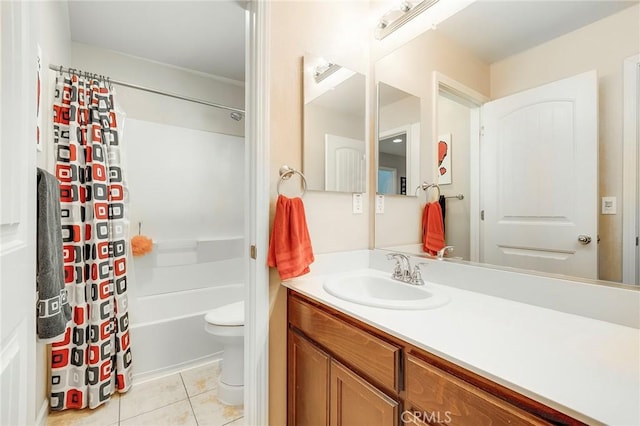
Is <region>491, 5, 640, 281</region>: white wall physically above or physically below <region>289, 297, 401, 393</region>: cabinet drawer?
above

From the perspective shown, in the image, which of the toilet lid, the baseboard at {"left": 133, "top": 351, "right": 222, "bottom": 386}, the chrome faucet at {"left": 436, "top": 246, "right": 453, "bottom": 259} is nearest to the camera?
the chrome faucet at {"left": 436, "top": 246, "right": 453, "bottom": 259}

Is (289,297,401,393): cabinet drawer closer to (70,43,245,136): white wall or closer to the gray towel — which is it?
the gray towel

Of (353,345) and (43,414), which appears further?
(43,414)

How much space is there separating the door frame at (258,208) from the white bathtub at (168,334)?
3.44ft

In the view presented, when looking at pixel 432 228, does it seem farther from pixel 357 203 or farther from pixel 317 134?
pixel 317 134

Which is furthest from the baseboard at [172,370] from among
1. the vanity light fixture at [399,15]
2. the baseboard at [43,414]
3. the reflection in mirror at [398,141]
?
the vanity light fixture at [399,15]

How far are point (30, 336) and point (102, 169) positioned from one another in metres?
1.45

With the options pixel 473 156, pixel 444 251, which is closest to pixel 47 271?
pixel 444 251

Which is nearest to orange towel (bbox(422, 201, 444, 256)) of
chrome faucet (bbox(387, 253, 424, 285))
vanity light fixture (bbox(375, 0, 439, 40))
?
chrome faucet (bbox(387, 253, 424, 285))

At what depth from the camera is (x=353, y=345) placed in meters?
0.94

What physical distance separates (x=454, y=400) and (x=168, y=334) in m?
2.10

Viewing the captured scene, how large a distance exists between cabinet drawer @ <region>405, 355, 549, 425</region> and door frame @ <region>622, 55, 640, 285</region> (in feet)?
2.08

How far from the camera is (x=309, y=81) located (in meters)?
1.41

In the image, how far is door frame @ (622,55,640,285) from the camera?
2.65 feet
